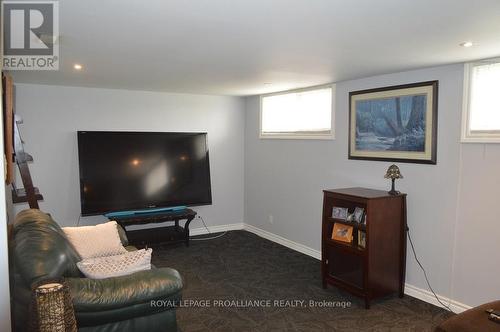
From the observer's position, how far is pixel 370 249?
3.49 metres

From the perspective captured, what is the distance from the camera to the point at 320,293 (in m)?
3.84

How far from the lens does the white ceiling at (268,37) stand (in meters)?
1.99

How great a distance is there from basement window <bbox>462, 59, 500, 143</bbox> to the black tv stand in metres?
3.65

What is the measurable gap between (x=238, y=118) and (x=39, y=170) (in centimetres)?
310

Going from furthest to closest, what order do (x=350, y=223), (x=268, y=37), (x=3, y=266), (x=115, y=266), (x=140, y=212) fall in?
(x=140, y=212), (x=350, y=223), (x=268, y=37), (x=115, y=266), (x=3, y=266)

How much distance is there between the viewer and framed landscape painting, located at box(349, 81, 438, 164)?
3614mm

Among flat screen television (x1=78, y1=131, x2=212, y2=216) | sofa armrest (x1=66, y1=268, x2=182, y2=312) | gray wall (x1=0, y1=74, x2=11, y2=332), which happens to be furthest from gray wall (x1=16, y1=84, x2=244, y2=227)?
sofa armrest (x1=66, y1=268, x2=182, y2=312)

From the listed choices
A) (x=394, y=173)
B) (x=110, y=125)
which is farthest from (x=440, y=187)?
(x=110, y=125)

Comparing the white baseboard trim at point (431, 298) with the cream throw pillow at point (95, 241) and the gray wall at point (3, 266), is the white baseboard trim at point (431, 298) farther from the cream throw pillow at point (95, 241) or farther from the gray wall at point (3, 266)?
the gray wall at point (3, 266)

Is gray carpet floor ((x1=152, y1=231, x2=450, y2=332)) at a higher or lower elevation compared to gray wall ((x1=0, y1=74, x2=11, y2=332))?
lower

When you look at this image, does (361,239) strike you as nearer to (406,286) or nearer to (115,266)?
(406,286)

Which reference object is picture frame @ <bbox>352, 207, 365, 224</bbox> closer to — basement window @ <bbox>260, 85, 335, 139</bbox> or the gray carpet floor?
the gray carpet floor

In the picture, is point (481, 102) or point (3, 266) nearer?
point (3, 266)

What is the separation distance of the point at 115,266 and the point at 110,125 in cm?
334
